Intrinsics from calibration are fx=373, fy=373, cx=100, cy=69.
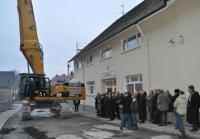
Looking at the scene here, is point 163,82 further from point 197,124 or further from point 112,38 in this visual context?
point 112,38

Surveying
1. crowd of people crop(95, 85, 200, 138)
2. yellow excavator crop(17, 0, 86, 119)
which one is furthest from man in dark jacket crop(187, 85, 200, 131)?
yellow excavator crop(17, 0, 86, 119)

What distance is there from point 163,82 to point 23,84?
10.0 metres

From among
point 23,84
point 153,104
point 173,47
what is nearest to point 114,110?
point 153,104

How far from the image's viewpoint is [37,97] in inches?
976

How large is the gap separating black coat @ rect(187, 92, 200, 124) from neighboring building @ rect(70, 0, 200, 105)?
1906 millimetres

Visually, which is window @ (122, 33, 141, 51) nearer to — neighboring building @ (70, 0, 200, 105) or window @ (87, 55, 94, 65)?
neighboring building @ (70, 0, 200, 105)

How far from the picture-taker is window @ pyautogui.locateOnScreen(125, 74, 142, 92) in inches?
905

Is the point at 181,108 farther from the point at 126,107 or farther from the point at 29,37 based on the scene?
the point at 29,37

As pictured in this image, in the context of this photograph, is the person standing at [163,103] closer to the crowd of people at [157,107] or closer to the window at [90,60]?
the crowd of people at [157,107]

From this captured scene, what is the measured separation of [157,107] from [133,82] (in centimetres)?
689

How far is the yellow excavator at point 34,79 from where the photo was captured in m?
25.0

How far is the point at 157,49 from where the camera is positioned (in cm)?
2034

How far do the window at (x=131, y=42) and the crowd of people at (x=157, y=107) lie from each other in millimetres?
3716

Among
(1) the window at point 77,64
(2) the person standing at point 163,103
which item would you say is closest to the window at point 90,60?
(1) the window at point 77,64
